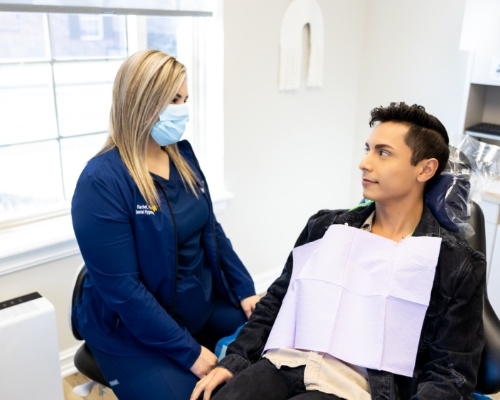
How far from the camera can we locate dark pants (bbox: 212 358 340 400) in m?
1.23

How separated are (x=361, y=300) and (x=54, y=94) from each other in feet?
4.46

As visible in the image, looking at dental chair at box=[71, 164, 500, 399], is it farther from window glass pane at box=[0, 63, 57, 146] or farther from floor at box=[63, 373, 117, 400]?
window glass pane at box=[0, 63, 57, 146]

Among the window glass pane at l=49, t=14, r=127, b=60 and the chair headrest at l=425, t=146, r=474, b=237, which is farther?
the window glass pane at l=49, t=14, r=127, b=60

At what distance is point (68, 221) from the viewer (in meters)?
2.08

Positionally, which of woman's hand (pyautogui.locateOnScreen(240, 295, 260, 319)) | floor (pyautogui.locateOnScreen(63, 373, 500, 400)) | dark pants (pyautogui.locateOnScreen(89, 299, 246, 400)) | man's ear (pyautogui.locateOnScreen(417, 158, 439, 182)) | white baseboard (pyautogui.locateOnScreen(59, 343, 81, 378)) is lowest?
floor (pyautogui.locateOnScreen(63, 373, 500, 400))

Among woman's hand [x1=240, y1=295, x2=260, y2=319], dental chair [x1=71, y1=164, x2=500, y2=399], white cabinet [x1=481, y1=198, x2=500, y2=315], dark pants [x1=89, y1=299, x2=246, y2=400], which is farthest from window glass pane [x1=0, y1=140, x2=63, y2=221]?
white cabinet [x1=481, y1=198, x2=500, y2=315]

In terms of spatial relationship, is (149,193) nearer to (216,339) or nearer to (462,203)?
(216,339)

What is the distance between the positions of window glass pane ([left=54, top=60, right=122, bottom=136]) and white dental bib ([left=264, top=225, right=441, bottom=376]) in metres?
1.14

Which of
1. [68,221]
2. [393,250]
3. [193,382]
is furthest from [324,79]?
[193,382]

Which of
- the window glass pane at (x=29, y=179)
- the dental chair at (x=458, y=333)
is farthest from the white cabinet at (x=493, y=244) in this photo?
the window glass pane at (x=29, y=179)

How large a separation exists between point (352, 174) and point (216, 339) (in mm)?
1820

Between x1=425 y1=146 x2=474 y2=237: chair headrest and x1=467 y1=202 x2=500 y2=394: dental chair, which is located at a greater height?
x1=425 y1=146 x2=474 y2=237: chair headrest

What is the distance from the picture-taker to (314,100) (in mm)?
2803

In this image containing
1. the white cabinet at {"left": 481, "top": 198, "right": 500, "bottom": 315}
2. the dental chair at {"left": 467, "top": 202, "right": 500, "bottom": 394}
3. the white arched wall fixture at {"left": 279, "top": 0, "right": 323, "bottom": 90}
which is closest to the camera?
the dental chair at {"left": 467, "top": 202, "right": 500, "bottom": 394}
